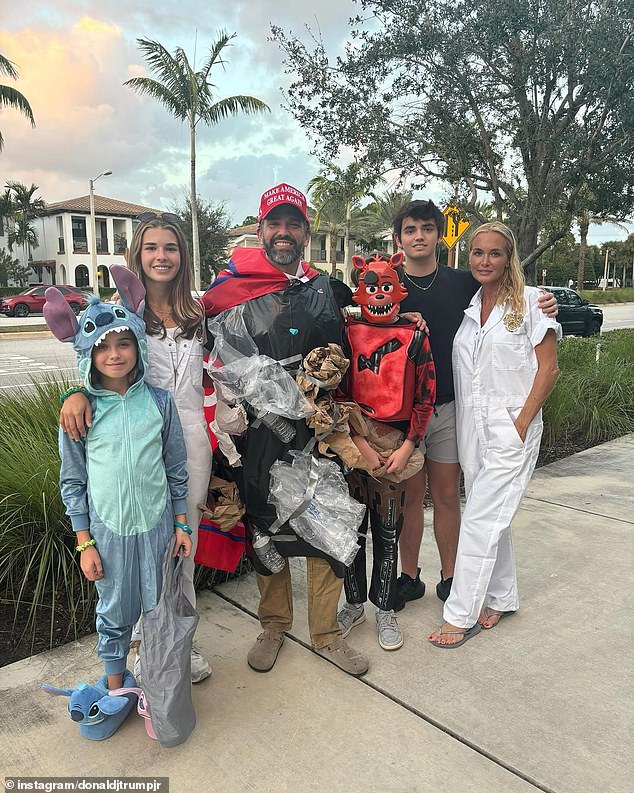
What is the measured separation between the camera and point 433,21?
22.0ft

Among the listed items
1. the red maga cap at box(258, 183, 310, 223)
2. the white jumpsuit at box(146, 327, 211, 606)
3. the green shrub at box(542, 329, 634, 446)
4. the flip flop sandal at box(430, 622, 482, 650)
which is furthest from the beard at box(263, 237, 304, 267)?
the green shrub at box(542, 329, 634, 446)

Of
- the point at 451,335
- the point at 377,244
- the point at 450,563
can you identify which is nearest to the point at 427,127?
the point at 451,335

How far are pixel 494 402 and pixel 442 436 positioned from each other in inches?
15.1

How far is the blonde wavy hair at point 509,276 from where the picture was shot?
9.78ft

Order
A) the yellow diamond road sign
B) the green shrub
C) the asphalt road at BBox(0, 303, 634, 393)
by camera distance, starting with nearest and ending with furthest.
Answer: the green shrub < the yellow diamond road sign < the asphalt road at BBox(0, 303, 634, 393)

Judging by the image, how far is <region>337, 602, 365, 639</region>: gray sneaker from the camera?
10.3 feet

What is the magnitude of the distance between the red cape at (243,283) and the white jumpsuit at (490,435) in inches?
39.8

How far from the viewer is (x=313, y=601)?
9.32ft

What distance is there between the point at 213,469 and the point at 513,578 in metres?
1.63

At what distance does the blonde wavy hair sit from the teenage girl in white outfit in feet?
4.64

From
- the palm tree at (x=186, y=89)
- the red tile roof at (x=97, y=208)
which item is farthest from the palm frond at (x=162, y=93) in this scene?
the red tile roof at (x=97, y=208)

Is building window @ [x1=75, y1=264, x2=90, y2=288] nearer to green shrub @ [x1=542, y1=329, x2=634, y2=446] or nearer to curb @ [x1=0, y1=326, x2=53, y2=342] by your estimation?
curb @ [x1=0, y1=326, x2=53, y2=342]

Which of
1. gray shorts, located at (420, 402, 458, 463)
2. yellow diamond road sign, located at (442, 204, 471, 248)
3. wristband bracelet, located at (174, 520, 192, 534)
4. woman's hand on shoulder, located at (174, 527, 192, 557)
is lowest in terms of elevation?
woman's hand on shoulder, located at (174, 527, 192, 557)

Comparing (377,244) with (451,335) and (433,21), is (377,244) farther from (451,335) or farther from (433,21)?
(451,335)
